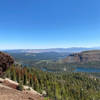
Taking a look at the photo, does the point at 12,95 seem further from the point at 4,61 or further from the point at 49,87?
the point at 49,87

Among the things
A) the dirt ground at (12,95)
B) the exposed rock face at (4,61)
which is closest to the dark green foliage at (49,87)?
the exposed rock face at (4,61)

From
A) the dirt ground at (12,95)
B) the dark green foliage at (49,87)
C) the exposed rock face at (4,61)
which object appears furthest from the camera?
the dark green foliage at (49,87)

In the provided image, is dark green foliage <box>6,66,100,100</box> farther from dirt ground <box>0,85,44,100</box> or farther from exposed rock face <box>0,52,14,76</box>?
dirt ground <box>0,85,44,100</box>

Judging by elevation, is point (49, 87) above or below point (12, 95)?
below

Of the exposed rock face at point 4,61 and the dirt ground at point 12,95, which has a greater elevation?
the exposed rock face at point 4,61

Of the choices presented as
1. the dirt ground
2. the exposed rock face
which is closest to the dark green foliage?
the exposed rock face

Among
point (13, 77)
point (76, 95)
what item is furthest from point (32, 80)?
point (76, 95)

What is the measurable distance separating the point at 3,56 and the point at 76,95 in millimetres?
73932

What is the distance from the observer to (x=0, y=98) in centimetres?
1738

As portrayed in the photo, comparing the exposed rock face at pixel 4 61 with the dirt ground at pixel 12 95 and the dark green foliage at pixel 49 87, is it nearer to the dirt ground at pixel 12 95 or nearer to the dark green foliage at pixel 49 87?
the dirt ground at pixel 12 95

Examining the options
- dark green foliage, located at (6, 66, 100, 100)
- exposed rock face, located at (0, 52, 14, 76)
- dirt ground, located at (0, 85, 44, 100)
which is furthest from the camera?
dark green foliage, located at (6, 66, 100, 100)

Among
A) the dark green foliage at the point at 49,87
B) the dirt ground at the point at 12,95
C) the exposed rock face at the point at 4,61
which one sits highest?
the exposed rock face at the point at 4,61

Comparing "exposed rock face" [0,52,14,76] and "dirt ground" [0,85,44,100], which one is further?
"exposed rock face" [0,52,14,76]

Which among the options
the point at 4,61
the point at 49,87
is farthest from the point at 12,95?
the point at 49,87
